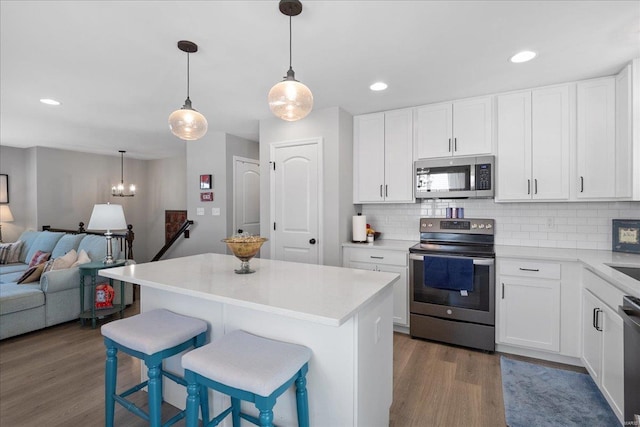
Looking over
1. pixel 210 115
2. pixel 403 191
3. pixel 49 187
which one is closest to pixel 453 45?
pixel 403 191

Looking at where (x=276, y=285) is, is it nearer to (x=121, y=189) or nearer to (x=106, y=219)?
(x=106, y=219)

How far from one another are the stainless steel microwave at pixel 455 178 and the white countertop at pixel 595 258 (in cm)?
61

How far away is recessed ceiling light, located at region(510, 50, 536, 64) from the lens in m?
2.30

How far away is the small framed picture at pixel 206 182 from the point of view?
4689 millimetres

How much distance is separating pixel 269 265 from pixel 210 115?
94.3 inches

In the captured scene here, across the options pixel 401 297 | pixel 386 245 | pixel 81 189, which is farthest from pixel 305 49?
pixel 81 189

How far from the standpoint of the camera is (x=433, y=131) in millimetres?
3359

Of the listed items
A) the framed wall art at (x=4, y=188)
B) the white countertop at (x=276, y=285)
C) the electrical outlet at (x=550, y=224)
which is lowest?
the white countertop at (x=276, y=285)

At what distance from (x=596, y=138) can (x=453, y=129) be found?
116cm

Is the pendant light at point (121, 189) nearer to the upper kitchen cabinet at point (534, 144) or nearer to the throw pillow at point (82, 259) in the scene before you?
the throw pillow at point (82, 259)

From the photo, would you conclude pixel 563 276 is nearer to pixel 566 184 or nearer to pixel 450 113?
pixel 566 184

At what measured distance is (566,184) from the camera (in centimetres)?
283

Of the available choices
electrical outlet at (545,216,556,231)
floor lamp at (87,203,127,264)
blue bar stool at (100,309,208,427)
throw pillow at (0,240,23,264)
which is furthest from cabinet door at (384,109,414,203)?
throw pillow at (0,240,23,264)

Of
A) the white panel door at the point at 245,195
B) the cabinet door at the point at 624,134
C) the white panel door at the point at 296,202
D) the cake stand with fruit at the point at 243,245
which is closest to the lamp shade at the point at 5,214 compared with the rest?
the white panel door at the point at 245,195
